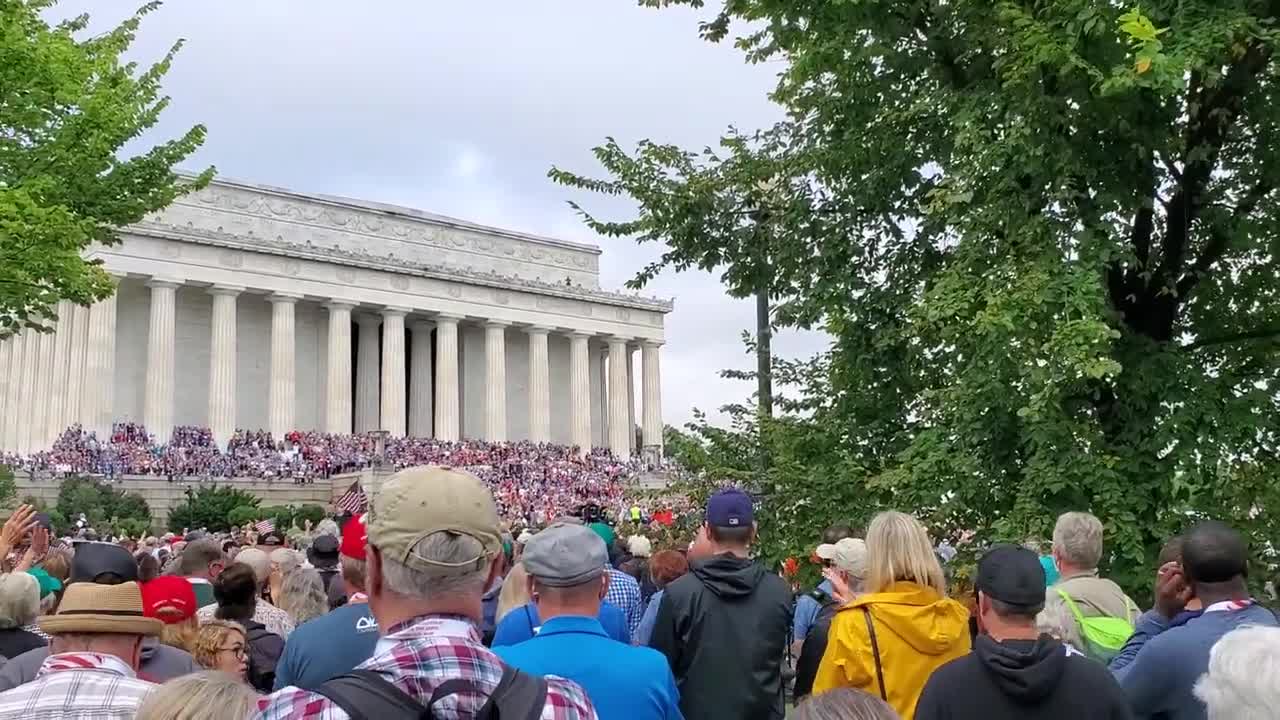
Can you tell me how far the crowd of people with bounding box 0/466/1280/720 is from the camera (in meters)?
2.43

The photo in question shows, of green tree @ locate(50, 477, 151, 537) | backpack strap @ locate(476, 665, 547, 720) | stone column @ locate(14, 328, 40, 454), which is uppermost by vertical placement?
stone column @ locate(14, 328, 40, 454)

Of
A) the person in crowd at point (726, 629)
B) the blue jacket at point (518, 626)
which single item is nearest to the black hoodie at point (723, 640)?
the person in crowd at point (726, 629)

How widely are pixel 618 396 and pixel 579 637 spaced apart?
6564 centimetres

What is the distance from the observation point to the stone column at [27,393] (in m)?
48.0

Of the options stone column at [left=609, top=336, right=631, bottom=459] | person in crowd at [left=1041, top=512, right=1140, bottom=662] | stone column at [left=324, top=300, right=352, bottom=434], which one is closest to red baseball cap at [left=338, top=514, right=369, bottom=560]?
person in crowd at [left=1041, top=512, right=1140, bottom=662]

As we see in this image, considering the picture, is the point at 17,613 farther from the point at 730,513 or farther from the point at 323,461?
the point at 323,461

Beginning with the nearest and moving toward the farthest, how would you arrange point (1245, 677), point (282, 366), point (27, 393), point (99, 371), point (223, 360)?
point (1245, 677) < point (27, 393) < point (99, 371) < point (223, 360) < point (282, 366)

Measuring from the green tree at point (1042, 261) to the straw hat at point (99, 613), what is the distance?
592 centimetres

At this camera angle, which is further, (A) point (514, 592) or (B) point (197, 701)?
(A) point (514, 592)

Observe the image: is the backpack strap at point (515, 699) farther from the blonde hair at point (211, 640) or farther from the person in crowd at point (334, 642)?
the blonde hair at point (211, 640)

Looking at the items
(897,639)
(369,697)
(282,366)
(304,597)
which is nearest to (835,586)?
(897,639)

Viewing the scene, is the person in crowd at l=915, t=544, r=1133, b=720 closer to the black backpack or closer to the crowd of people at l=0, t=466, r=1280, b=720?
the crowd of people at l=0, t=466, r=1280, b=720

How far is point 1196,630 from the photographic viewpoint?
422 centimetres

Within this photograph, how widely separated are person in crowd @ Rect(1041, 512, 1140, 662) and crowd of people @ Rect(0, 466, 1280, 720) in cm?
1
